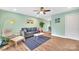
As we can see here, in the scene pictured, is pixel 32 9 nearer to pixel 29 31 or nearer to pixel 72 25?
pixel 29 31

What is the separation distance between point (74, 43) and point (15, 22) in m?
1.45

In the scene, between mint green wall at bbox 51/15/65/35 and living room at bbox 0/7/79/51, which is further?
mint green wall at bbox 51/15/65/35

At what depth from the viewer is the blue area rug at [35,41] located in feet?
7.89

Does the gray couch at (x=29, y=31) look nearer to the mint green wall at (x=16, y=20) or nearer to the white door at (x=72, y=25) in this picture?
the mint green wall at (x=16, y=20)

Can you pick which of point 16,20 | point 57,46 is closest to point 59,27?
point 57,46

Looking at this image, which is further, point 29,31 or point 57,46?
A: point 29,31

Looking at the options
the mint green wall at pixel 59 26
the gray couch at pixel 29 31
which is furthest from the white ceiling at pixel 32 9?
the gray couch at pixel 29 31

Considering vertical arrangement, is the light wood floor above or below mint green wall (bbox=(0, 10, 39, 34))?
below

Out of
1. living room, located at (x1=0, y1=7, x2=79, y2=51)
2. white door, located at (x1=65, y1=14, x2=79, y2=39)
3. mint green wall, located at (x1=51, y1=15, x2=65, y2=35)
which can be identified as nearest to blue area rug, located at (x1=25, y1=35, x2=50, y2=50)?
living room, located at (x1=0, y1=7, x2=79, y2=51)

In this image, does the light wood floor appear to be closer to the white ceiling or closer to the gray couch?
the gray couch

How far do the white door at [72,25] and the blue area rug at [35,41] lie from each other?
524 mm

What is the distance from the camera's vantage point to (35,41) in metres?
2.46

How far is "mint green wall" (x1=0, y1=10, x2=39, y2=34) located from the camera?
2.31 metres

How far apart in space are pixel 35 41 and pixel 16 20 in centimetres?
67
